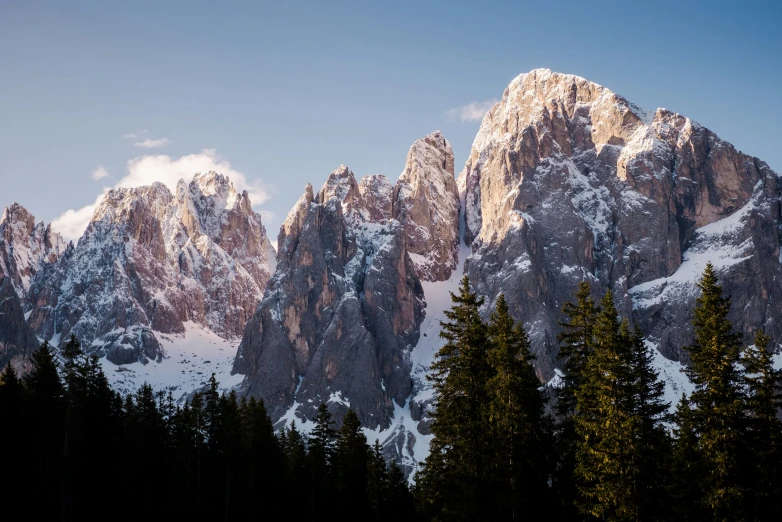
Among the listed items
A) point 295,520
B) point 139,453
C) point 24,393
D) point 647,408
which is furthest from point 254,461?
point 647,408

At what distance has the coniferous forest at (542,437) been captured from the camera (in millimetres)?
32844

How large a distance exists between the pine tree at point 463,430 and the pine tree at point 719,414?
9.47 metres

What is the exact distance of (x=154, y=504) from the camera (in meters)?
59.6

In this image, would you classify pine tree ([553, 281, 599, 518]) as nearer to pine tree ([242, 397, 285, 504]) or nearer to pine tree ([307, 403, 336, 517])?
pine tree ([307, 403, 336, 517])

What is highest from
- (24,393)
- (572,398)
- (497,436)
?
(24,393)

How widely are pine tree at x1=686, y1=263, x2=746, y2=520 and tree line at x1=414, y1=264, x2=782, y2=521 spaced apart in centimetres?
5

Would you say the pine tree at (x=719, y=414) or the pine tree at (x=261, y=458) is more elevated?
the pine tree at (x=261, y=458)

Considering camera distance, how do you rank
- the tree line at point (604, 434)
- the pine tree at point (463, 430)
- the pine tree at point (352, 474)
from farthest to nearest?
the pine tree at point (352, 474), the pine tree at point (463, 430), the tree line at point (604, 434)

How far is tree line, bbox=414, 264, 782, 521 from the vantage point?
107 feet

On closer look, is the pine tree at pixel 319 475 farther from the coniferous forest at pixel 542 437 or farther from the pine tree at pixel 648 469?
the pine tree at pixel 648 469

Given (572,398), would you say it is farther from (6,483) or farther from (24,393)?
(24,393)

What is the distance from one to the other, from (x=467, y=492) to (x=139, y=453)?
105 ft

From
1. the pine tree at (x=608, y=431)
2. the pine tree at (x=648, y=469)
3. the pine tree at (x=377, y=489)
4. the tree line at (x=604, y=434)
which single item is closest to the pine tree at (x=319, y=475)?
the pine tree at (x=377, y=489)

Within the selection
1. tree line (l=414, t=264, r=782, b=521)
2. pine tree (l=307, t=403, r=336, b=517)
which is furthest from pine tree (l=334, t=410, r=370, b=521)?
tree line (l=414, t=264, r=782, b=521)
